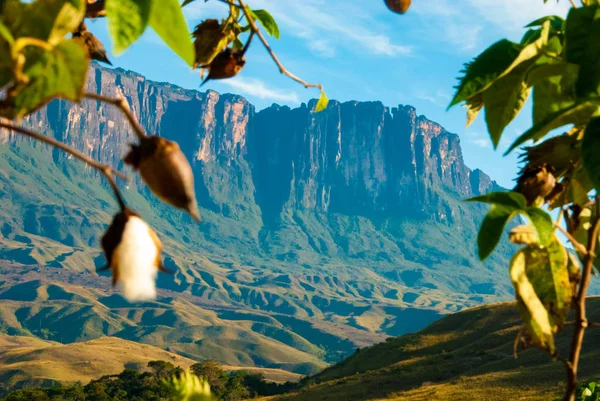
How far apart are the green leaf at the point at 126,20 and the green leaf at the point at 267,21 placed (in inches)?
28.4

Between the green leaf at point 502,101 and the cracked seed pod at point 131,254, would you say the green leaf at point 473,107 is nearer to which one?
the green leaf at point 502,101

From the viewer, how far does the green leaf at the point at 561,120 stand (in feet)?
2.49

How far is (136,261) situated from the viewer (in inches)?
23.2

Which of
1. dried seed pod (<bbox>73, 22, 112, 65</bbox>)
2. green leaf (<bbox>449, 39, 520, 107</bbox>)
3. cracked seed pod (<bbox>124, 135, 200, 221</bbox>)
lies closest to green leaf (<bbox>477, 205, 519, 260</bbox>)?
green leaf (<bbox>449, 39, 520, 107</bbox>)

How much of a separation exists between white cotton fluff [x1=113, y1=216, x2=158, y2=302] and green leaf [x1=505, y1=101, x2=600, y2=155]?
0.42 metres

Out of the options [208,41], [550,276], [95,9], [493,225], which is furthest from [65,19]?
[550,276]

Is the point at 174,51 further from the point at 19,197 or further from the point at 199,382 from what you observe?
the point at 19,197

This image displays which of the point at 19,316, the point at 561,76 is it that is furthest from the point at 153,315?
the point at 561,76

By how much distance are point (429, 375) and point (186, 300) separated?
140 metres

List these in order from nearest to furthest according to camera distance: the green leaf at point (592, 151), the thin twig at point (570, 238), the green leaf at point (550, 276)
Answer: the green leaf at point (592, 151) < the thin twig at point (570, 238) < the green leaf at point (550, 276)

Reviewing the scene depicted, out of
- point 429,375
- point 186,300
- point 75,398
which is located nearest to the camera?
point 429,375

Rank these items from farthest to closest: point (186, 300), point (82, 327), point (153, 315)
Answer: point (186, 300), point (153, 315), point (82, 327)

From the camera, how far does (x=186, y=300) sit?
570 ft

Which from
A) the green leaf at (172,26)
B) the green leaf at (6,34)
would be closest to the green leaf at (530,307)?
the green leaf at (172,26)
